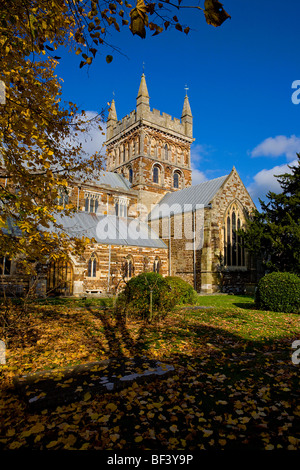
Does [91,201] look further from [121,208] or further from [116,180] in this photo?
[116,180]

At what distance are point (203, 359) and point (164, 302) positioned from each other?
14.6ft

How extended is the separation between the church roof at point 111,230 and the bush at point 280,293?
12.3 meters

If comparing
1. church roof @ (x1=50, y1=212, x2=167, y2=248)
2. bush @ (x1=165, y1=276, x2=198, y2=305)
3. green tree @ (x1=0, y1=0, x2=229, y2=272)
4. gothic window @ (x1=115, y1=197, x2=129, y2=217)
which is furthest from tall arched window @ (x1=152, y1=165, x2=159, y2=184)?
green tree @ (x1=0, y1=0, x2=229, y2=272)

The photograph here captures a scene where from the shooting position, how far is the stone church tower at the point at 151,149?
31188mm

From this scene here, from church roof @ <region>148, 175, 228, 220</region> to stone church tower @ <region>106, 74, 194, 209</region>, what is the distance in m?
1.66

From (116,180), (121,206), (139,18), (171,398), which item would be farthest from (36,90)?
(116,180)

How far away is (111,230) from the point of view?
911 inches

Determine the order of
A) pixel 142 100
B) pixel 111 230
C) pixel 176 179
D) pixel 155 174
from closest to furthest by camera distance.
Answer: pixel 111 230 → pixel 142 100 → pixel 155 174 → pixel 176 179

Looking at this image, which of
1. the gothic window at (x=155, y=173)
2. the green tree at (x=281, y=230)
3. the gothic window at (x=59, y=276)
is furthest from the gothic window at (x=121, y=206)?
the green tree at (x=281, y=230)

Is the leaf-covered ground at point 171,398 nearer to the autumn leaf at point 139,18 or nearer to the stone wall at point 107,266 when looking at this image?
the autumn leaf at point 139,18

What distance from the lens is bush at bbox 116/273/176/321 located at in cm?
980

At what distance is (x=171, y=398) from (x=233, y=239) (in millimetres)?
21109

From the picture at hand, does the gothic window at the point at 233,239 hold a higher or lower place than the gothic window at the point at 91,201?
lower
